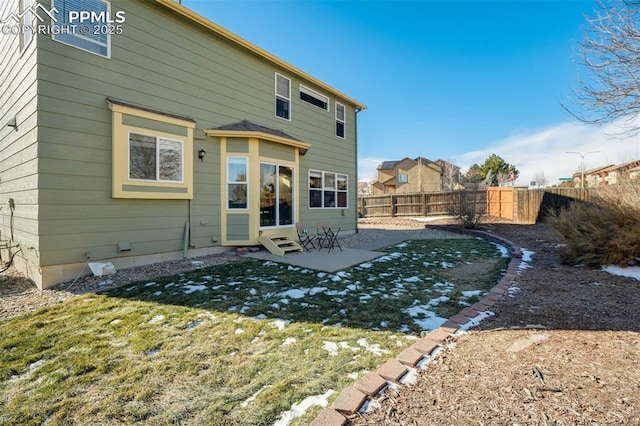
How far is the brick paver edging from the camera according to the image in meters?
1.87

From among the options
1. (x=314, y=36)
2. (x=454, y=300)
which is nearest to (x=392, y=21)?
(x=314, y=36)

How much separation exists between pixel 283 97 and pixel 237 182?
3.63m

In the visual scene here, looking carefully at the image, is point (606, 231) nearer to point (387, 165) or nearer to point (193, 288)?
point (193, 288)

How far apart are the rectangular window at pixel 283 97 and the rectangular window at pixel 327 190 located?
7.06ft

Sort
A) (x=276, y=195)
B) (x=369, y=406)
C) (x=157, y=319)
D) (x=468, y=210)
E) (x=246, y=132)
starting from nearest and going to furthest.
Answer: (x=369, y=406) < (x=157, y=319) < (x=246, y=132) < (x=276, y=195) < (x=468, y=210)

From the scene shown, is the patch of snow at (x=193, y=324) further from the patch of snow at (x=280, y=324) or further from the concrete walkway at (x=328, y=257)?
the concrete walkway at (x=328, y=257)

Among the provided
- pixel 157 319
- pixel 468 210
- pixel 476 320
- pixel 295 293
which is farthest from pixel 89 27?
pixel 468 210

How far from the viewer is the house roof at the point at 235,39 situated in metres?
6.54

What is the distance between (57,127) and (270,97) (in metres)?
5.46

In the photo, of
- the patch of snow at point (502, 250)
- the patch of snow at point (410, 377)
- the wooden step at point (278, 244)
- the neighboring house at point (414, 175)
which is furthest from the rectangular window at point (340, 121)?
the neighboring house at point (414, 175)

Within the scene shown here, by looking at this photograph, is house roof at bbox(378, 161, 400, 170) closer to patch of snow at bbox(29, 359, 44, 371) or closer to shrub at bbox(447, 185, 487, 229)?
shrub at bbox(447, 185, 487, 229)

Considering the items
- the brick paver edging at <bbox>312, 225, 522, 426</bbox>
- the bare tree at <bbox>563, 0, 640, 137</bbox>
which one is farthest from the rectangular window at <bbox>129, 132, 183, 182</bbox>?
the bare tree at <bbox>563, 0, 640, 137</bbox>

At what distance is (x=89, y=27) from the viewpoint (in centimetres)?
558

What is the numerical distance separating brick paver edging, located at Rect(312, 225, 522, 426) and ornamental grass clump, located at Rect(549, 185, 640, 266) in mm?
3218
